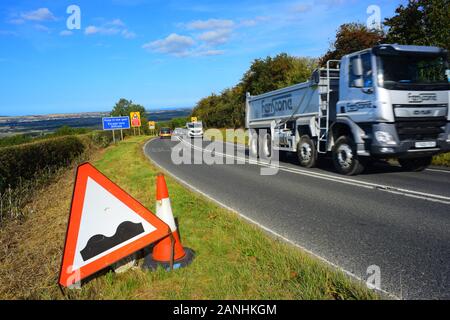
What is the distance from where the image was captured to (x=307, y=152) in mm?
12047

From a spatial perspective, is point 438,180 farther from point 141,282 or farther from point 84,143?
point 84,143

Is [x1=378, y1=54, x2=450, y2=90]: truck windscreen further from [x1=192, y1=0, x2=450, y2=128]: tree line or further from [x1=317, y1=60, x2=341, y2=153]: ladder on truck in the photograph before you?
[x1=192, y1=0, x2=450, y2=128]: tree line

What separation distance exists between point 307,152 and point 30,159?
34.5ft

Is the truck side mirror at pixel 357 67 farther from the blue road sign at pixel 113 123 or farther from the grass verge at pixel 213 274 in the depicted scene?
the blue road sign at pixel 113 123

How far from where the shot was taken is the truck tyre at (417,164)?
33.7ft

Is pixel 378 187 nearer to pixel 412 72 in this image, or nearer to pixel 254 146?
pixel 412 72

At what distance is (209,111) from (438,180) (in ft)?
181

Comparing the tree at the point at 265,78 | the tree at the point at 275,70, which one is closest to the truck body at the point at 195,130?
the tree at the point at 265,78

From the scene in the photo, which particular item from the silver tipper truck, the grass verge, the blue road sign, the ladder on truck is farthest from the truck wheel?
the blue road sign

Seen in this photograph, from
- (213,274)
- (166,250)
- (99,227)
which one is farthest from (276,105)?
(99,227)

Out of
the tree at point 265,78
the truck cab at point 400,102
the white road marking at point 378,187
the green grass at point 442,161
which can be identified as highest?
the tree at point 265,78

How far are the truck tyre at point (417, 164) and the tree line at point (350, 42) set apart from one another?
30.0ft
